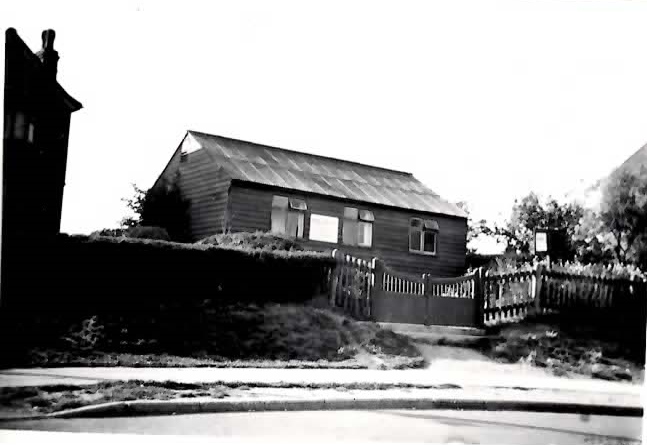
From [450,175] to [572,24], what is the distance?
1.78m

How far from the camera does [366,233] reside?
1063cm

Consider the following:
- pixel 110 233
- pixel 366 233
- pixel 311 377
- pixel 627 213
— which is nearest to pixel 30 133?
pixel 110 233

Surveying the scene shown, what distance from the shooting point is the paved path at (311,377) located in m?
4.41

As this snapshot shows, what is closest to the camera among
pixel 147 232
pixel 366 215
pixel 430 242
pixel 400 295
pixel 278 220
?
pixel 147 232

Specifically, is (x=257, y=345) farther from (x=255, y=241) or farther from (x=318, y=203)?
(x=318, y=203)

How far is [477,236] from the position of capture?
680 cm

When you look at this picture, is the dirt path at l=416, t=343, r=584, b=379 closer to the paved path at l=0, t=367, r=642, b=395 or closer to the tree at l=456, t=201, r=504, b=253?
the paved path at l=0, t=367, r=642, b=395

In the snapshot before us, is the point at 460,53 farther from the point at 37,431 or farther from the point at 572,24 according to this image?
the point at 37,431

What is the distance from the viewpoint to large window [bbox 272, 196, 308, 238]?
8719 mm

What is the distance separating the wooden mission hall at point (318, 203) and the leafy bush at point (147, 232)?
1.69 feet

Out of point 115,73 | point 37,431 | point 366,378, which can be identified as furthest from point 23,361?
point 366,378

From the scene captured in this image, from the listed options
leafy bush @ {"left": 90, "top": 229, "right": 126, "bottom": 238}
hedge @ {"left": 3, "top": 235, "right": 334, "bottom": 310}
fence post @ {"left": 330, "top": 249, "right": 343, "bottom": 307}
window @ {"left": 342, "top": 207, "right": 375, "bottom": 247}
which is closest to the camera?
hedge @ {"left": 3, "top": 235, "right": 334, "bottom": 310}

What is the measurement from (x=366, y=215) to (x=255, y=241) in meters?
3.76

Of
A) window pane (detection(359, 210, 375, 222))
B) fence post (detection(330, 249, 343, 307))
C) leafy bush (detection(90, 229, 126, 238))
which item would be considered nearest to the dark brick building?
leafy bush (detection(90, 229, 126, 238))
